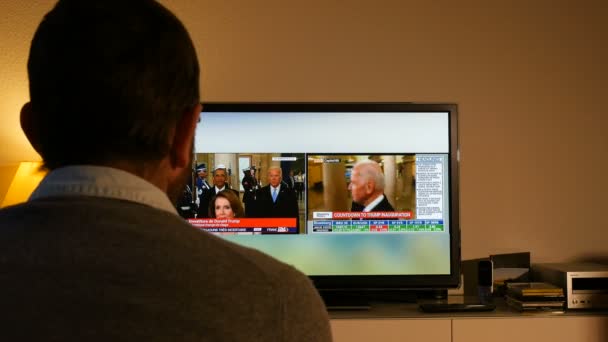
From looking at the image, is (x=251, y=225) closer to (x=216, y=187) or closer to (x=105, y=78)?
(x=216, y=187)

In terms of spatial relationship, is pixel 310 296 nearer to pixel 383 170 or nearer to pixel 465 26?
pixel 383 170

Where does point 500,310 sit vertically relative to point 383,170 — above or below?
below

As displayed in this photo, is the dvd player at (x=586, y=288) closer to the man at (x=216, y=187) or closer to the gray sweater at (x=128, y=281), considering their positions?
the man at (x=216, y=187)

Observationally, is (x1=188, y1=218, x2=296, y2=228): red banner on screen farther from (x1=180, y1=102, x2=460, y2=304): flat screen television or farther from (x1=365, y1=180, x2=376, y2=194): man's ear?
(x1=365, y1=180, x2=376, y2=194): man's ear

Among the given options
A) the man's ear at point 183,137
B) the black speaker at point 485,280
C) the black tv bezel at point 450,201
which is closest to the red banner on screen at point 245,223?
the black tv bezel at point 450,201

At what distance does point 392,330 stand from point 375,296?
330 millimetres

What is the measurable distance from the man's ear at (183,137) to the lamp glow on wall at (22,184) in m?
1.72

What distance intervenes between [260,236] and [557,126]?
135cm

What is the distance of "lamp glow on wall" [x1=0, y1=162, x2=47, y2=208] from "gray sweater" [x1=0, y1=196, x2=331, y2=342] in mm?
1799

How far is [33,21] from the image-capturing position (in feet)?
8.32

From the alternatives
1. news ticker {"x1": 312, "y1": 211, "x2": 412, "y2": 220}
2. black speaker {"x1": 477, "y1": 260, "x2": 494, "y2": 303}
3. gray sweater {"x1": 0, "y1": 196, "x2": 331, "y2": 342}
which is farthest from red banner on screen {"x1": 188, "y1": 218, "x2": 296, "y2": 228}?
gray sweater {"x1": 0, "y1": 196, "x2": 331, "y2": 342}

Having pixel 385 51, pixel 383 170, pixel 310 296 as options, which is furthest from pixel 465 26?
pixel 310 296

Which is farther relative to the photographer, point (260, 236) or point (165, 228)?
point (260, 236)

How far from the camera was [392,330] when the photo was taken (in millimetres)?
1977
